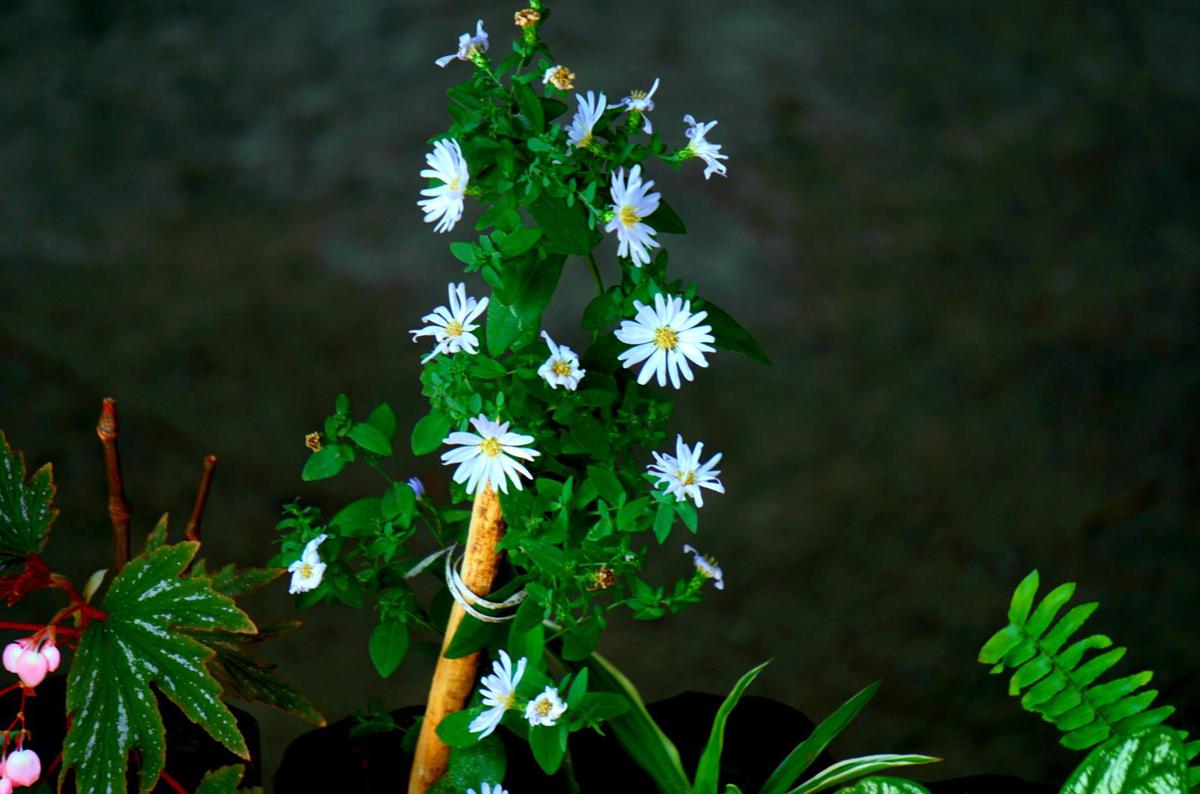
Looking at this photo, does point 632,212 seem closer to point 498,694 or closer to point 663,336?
point 663,336

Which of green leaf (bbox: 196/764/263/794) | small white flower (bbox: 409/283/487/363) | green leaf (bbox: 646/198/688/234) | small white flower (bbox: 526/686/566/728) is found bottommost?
green leaf (bbox: 196/764/263/794)

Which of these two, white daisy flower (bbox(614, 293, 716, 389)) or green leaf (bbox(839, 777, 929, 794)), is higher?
white daisy flower (bbox(614, 293, 716, 389))

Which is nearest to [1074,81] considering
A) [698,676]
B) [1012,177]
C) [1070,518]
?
[1012,177]

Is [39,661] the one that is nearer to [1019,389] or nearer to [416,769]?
[416,769]

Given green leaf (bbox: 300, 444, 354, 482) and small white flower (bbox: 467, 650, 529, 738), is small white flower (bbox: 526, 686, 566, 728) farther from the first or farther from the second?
green leaf (bbox: 300, 444, 354, 482)

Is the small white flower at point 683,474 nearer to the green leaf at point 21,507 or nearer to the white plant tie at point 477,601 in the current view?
the white plant tie at point 477,601

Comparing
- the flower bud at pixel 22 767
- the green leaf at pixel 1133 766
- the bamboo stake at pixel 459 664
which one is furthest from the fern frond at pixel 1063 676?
the flower bud at pixel 22 767

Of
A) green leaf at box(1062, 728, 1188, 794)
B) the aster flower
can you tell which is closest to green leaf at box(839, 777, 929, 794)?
green leaf at box(1062, 728, 1188, 794)
